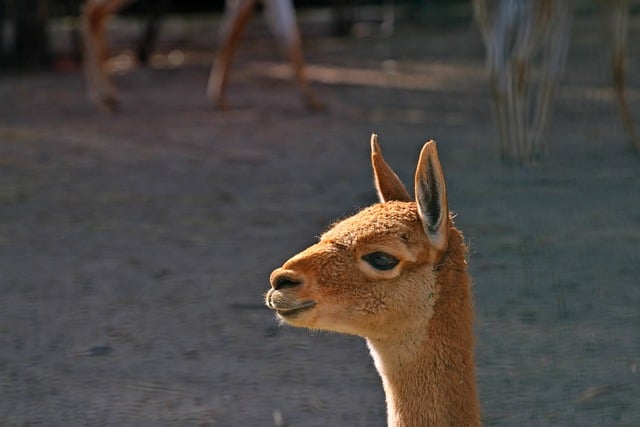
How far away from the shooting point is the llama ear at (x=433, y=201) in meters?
3.40

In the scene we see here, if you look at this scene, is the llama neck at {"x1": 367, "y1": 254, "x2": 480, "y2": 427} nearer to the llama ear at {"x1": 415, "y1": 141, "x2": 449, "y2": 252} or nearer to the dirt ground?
the llama ear at {"x1": 415, "y1": 141, "x2": 449, "y2": 252}

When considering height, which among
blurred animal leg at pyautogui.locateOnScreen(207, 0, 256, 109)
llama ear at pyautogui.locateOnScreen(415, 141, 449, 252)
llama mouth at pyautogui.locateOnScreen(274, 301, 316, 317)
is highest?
llama ear at pyautogui.locateOnScreen(415, 141, 449, 252)

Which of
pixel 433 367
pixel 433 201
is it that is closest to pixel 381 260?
pixel 433 201

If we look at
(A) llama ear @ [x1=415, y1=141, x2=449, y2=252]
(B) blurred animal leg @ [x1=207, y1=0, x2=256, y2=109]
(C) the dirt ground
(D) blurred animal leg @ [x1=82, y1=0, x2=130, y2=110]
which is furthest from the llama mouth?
(D) blurred animal leg @ [x1=82, y1=0, x2=130, y2=110]

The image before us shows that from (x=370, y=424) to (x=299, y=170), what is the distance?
4.88 meters

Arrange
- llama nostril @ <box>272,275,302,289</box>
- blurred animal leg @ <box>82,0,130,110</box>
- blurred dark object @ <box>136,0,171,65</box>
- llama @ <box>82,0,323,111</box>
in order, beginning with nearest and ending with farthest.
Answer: llama nostril @ <box>272,275,302,289</box> < llama @ <box>82,0,323,111</box> < blurred animal leg @ <box>82,0,130,110</box> < blurred dark object @ <box>136,0,171,65</box>

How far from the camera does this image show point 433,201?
347 centimetres

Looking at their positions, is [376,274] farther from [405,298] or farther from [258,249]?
[258,249]

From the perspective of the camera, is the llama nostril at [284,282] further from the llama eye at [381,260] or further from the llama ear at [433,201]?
the llama ear at [433,201]

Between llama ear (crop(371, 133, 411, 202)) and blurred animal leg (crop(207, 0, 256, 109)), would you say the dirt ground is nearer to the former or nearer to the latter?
blurred animal leg (crop(207, 0, 256, 109))

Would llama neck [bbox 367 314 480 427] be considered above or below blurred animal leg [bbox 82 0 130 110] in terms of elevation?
above

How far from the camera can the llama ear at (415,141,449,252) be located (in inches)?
134

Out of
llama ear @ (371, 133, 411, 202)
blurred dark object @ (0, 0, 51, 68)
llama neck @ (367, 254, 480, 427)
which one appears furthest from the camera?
blurred dark object @ (0, 0, 51, 68)

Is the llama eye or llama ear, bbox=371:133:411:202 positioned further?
llama ear, bbox=371:133:411:202
